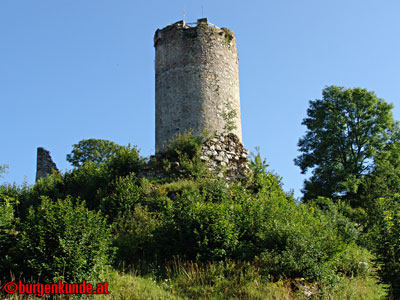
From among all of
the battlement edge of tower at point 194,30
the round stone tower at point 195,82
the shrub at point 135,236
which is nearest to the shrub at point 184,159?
the round stone tower at point 195,82

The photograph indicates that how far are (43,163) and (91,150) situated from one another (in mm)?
8082

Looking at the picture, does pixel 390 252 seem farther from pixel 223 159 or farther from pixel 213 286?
pixel 223 159

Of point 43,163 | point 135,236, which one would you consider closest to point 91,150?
point 43,163

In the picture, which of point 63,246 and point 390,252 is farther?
point 390,252

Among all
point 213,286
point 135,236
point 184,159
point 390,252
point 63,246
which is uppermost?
point 184,159

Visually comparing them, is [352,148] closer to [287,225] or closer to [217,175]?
[217,175]

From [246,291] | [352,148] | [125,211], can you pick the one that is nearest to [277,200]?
[246,291]

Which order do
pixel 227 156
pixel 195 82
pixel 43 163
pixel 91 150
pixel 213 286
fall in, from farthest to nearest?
pixel 91 150 → pixel 43 163 → pixel 195 82 → pixel 227 156 → pixel 213 286

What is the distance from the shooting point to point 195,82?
15.8 meters
